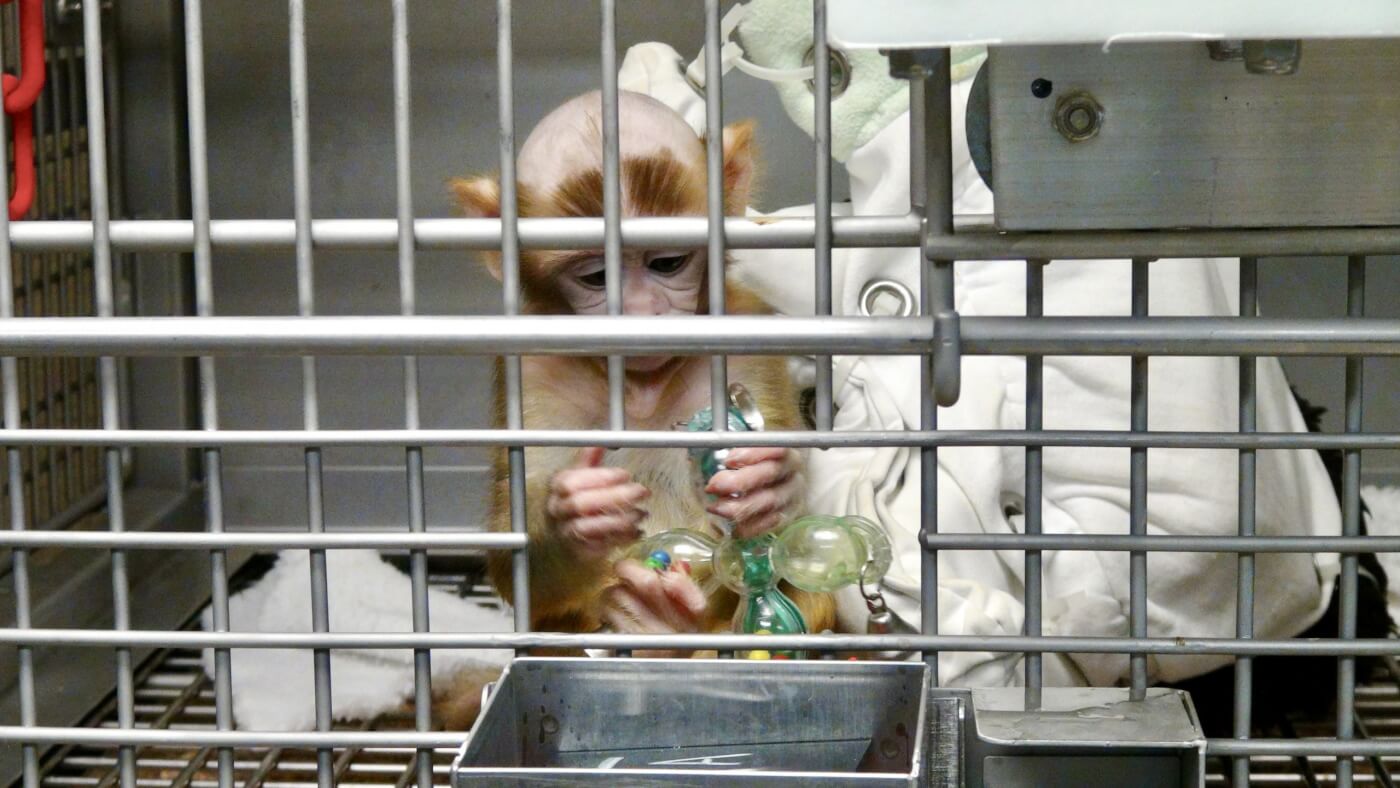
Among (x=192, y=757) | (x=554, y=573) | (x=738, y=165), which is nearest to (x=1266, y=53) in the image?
(x=554, y=573)

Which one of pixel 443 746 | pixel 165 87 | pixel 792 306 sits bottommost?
pixel 443 746

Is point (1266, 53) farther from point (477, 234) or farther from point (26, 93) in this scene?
point (26, 93)

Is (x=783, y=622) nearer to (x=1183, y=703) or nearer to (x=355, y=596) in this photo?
(x=1183, y=703)

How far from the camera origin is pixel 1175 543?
0.87 metres

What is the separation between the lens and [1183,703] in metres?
0.92

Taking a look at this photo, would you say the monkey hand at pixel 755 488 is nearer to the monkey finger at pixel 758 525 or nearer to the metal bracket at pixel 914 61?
the monkey finger at pixel 758 525

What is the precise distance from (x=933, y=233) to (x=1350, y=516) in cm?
30

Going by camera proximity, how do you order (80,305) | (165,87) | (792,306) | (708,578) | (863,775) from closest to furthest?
(863,775), (708,578), (792,306), (80,305), (165,87)

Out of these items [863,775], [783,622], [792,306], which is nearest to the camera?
[863,775]

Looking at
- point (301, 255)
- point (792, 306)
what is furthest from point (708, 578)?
point (792, 306)

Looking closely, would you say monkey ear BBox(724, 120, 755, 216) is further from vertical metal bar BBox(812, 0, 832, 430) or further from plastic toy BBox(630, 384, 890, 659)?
vertical metal bar BBox(812, 0, 832, 430)

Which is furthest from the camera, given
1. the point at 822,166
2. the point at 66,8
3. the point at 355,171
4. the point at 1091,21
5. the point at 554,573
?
the point at 355,171

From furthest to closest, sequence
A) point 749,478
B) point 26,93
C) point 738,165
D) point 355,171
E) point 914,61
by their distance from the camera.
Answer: point 355,171, point 738,165, point 749,478, point 26,93, point 914,61

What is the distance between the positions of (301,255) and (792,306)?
3.85ft
